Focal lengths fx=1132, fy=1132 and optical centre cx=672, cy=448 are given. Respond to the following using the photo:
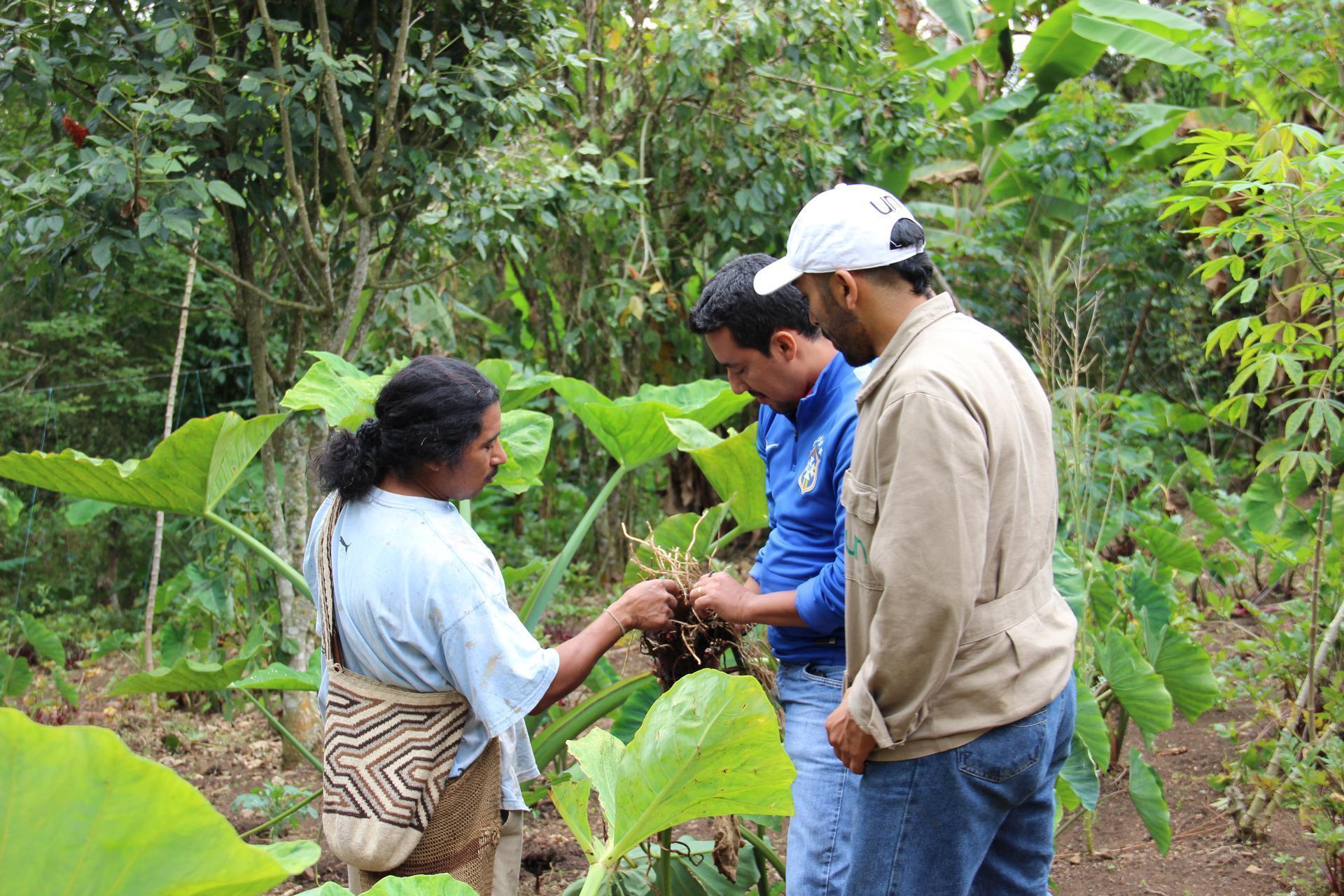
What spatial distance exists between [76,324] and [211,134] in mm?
2781

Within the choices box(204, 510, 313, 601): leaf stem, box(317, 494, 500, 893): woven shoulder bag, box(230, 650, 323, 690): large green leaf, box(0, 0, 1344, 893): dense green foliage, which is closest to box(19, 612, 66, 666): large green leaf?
box(0, 0, 1344, 893): dense green foliage

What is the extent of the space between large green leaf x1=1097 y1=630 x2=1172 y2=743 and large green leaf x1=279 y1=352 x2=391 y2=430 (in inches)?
74.1

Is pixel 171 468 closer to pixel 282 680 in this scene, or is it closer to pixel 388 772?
pixel 282 680

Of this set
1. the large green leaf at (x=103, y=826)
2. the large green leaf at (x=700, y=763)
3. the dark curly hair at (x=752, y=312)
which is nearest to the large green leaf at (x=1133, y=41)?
the dark curly hair at (x=752, y=312)

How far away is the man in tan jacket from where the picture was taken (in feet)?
5.07

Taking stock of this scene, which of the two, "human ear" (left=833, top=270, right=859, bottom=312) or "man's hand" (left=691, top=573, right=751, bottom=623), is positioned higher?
"human ear" (left=833, top=270, right=859, bottom=312)

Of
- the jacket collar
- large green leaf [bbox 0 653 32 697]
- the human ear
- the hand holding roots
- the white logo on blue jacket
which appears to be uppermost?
the human ear

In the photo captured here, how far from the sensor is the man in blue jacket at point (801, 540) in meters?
1.91

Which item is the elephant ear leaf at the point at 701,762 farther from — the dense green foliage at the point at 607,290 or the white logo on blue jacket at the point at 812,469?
the white logo on blue jacket at the point at 812,469

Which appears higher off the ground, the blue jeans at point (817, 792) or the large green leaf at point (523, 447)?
the large green leaf at point (523, 447)

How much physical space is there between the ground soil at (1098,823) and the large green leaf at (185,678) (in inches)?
25.9

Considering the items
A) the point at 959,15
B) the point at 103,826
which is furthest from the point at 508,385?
the point at 959,15

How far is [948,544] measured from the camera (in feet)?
5.01

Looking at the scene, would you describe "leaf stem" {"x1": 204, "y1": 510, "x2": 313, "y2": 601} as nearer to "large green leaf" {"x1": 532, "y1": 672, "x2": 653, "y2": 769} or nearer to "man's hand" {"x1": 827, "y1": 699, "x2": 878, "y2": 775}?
"large green leaf" {"x1": 532, "y1": 672, "x2": 653, "y2": 769}
